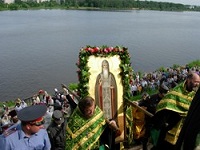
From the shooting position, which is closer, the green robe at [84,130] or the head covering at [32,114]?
the head covering at [32,114]

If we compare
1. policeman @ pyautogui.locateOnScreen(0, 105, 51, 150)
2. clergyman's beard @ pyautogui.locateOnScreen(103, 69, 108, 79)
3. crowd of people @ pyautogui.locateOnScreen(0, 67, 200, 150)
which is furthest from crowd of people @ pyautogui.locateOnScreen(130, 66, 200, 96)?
policeman @ pyautogui.locateOnScreen(0, 105, 51, 150)

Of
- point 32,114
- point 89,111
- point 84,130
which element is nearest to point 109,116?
point 84,130

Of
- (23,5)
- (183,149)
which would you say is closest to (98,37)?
(183,149)

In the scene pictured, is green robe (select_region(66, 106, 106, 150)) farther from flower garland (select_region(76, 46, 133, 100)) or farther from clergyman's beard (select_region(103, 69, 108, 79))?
clergyman's beard (select_region(103, 69, 108, 79))

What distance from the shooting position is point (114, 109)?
6691mm

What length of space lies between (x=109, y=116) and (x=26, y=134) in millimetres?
3372

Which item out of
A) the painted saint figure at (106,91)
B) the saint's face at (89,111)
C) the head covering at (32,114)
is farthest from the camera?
the painted saint figure at (106,91)

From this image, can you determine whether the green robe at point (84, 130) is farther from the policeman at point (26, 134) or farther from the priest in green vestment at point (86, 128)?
the policeman at point (26, 134)

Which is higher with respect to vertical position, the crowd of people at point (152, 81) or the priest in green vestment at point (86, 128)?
the priest in green vestment at point (86, 128)

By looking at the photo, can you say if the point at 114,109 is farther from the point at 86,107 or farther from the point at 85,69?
the point at 86,107

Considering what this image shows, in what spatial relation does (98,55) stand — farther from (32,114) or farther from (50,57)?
(50,57)

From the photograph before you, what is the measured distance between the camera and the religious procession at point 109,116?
3473 mm

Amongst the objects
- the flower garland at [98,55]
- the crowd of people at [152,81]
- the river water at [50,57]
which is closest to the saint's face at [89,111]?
the flower garland at [98,55]

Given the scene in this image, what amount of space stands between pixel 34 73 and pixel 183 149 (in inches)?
1342
